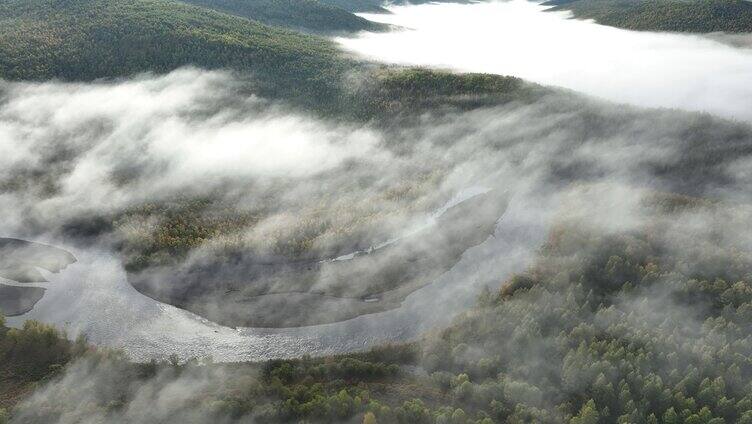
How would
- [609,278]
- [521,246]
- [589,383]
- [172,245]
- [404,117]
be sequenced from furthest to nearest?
[404,117]
[521,246]
[172,245]
[609,278]
[589,383]

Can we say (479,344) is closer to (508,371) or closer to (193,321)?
(508,371)

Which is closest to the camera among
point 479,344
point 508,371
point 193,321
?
point 508,371

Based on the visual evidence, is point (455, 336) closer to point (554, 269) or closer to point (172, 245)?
point (554, 269)

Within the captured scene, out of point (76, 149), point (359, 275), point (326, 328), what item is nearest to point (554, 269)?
point (359, 275)

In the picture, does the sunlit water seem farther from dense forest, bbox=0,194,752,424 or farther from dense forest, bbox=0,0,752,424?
dense forest, bbox=0,194,752,424

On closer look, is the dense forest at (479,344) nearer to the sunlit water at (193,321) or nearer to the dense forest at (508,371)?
the dense forest at (508,371)

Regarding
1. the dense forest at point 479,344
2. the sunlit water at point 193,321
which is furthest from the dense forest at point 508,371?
the sunlit water at point 193,321

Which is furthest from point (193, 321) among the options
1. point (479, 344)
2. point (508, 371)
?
point (508, 371)

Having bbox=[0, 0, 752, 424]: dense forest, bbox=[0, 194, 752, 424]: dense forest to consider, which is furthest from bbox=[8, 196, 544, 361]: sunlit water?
bbox=[0, 194, 752, 424]: dense forest
